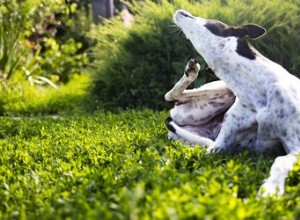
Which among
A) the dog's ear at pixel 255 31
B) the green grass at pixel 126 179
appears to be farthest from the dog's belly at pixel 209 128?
the dog's ear at pixel 255 31

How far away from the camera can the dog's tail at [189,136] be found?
420 cm

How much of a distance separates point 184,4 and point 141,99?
1.61m

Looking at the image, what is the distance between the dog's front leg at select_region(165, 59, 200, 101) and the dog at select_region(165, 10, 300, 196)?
A: 0.04 feet

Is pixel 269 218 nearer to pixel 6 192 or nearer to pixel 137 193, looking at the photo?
pixel 137 193

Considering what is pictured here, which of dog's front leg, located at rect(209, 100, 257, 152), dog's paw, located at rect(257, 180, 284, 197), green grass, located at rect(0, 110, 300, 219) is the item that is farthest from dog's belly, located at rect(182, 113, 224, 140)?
dog's paw, located at rect(257, 180, 284, 197)

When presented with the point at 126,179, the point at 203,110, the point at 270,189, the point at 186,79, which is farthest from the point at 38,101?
the point at 270,189

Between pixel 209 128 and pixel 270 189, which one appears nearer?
pixel 270 189

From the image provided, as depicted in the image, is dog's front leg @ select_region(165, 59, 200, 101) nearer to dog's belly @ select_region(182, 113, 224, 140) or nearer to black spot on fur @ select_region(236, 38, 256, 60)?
dog's belly @ select_region(182, 113, 224, 140)

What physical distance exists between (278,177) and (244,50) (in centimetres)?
118

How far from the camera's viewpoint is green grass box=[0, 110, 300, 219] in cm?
218

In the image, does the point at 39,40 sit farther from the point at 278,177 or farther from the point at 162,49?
the point at 278,177

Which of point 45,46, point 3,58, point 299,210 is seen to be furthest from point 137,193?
point 45,46

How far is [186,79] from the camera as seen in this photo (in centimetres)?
459

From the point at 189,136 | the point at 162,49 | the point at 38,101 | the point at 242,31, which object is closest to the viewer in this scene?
the point at 242,31
